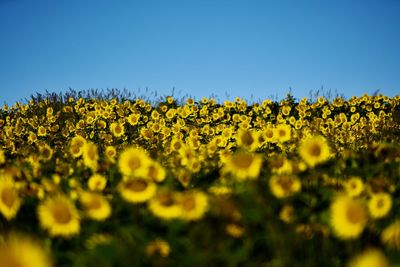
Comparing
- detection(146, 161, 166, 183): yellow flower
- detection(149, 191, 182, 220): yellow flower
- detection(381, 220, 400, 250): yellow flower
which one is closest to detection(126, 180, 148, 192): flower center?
detection(149, 191, 182, 220): yellow flower

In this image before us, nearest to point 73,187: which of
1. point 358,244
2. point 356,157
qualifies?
point 358,244

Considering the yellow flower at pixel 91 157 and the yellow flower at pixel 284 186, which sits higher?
the yellow flower at pixel 91 157

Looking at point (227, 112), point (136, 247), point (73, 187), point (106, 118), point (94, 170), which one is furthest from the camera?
point (227, 112)

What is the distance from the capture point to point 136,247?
1.77 metres

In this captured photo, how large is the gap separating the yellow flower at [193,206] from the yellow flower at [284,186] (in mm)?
455

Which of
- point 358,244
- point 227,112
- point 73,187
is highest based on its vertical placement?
point 227,112

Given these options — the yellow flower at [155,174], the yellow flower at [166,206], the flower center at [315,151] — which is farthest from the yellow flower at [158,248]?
the flower center at [315,151]

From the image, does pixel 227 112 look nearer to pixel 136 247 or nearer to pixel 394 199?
pixel 394 199

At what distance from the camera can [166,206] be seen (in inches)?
80.5

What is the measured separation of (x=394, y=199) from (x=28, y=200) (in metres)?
2.34

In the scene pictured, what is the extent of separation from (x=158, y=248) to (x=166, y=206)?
9.8 inches

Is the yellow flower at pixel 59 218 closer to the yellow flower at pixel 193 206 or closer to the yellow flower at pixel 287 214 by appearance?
the yellow flower at pixel 193 206

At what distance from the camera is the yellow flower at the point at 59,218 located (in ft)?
6.33

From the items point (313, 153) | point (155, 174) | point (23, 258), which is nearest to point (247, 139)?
point (313, 153)
